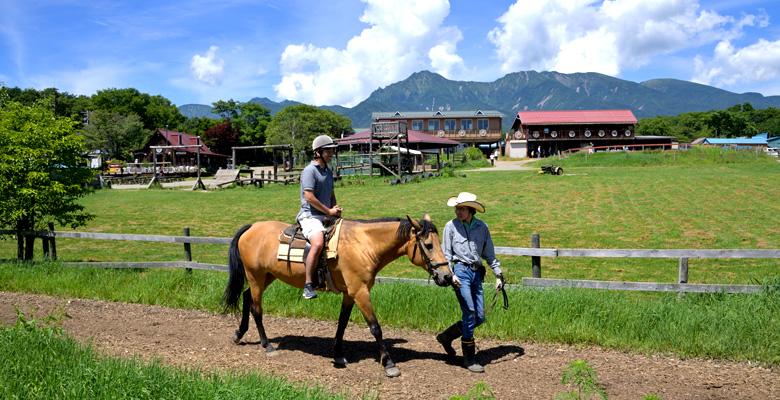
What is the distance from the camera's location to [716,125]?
11450 cm

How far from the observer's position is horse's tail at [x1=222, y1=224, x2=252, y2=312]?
6723 millimetres

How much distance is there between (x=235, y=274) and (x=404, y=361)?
260 centimetres

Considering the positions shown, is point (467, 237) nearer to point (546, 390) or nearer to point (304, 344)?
point (546, 390)

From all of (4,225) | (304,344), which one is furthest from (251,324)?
(4,225)

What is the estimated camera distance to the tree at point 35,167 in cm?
1068

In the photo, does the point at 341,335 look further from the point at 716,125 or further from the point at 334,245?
the point at 716,125

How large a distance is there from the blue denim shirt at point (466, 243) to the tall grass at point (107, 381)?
6.60ft

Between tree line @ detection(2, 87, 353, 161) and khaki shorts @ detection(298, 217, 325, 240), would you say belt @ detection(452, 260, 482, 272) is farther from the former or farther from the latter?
tree line @ detection(2, 87, 353, 161)

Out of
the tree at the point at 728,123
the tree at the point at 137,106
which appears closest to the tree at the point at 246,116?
the tree at the point at 137,106

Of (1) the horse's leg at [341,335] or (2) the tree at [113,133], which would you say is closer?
(1) the horse's leg at [341,335]

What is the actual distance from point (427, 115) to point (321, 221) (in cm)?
7332

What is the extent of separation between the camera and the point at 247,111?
8675 centimetres

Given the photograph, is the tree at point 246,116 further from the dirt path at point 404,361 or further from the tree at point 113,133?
the dirt path at point 404,361

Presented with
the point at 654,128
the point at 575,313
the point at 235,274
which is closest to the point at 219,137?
the point at 235,274
